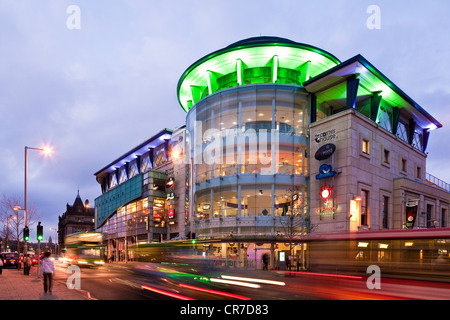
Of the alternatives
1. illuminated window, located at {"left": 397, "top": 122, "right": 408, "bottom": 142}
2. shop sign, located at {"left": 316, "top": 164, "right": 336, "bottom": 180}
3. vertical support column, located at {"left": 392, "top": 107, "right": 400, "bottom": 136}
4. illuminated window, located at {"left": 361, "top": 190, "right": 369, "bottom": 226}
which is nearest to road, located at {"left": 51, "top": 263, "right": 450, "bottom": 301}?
shop sign, located at {"left": 316, "top": 164, "right": 336, "bottom": 180}

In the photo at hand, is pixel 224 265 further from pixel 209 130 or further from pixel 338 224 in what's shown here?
pixel 209 130

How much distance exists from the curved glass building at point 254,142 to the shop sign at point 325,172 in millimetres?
3527

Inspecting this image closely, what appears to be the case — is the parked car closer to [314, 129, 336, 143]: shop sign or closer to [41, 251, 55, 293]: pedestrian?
[41, 251, 55, 293]: pedestrian

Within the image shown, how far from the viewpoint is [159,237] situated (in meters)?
69.4

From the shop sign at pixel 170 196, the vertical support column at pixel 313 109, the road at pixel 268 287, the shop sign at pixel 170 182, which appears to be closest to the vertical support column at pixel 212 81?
the vertical support column at pixel 313 109

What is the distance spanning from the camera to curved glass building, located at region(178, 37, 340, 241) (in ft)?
154

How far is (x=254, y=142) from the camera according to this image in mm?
47688

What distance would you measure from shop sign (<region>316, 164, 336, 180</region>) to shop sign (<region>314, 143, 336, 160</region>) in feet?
3.52

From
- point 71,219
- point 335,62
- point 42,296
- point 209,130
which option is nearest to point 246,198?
point 209,130

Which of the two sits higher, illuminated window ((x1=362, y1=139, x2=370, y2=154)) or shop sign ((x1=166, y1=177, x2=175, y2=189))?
illuminated window ((x1=362, y1=139, x2=370, y2=154))

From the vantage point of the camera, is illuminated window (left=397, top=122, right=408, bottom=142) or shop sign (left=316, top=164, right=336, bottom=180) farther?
illuminated window (left=397, top=122, right=408, bottom=142)

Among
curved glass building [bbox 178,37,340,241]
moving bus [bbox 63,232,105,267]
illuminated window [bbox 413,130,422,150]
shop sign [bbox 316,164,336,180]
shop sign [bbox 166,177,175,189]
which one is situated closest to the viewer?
moving bus [bbox 63,232,105,267]

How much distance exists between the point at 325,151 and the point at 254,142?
915cm

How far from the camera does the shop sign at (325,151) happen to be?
141 feet
